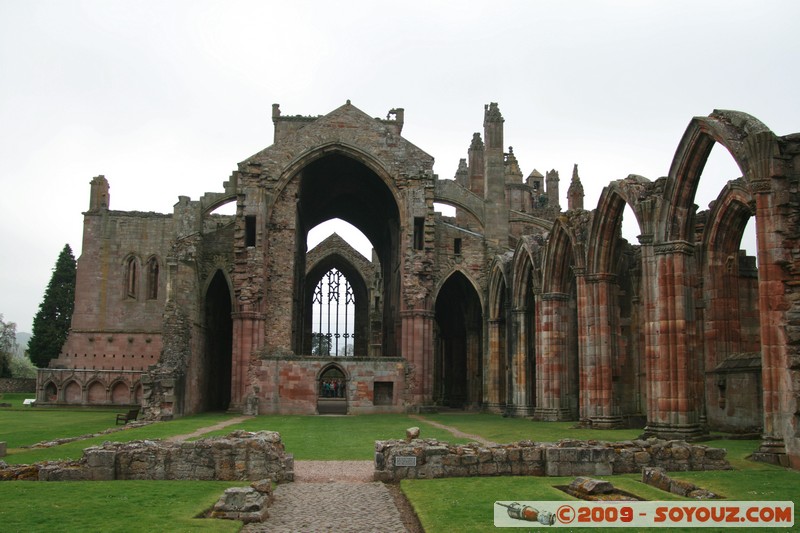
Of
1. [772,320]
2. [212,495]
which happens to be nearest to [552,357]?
[772,320]

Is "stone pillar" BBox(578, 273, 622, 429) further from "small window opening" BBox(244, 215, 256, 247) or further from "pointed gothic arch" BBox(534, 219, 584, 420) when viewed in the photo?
"small window opening" BBox(244, 215, 256, 247)

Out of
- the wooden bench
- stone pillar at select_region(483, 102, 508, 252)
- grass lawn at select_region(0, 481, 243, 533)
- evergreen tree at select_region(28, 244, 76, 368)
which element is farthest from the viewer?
evergreen tree at select_region(28, 244, 76, 368)

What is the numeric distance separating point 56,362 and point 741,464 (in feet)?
157

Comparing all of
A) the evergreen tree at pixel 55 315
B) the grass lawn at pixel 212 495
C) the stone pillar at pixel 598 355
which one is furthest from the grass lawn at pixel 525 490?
the evergreen tree at pixel 55 315

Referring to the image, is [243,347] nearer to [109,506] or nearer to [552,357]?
[552,357]

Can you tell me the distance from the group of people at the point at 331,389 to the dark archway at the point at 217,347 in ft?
63.2

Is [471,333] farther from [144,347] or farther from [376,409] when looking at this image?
[144,347]

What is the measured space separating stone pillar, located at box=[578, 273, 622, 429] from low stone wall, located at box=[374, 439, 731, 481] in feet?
28.6

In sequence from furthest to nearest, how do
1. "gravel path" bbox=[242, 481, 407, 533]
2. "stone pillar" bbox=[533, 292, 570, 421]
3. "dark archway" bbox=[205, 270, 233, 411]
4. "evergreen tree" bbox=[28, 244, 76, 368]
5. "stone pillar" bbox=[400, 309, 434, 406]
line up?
"evergreen tree" bbox=[28, 244, 76, 368], "dark archway" bbox=[205, 270, 233, 411], "stone pillar" bbox=[400, 309, 434, 406], "stone pillar" bbox=[533, 292, 570, 421], "gravel path" bbox=[242, 481, 407, 533]

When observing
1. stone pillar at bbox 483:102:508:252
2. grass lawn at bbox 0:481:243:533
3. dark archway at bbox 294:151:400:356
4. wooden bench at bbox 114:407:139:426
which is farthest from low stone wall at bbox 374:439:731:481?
stone pillar at bbox 483:102:508:252

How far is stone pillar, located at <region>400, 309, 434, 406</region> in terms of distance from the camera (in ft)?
109

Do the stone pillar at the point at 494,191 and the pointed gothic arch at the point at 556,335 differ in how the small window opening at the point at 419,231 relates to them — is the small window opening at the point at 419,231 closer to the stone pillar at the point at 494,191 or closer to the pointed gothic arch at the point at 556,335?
the stone pillar at the point at 494,191

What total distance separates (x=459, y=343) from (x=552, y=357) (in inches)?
692

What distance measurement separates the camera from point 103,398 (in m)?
45.6
